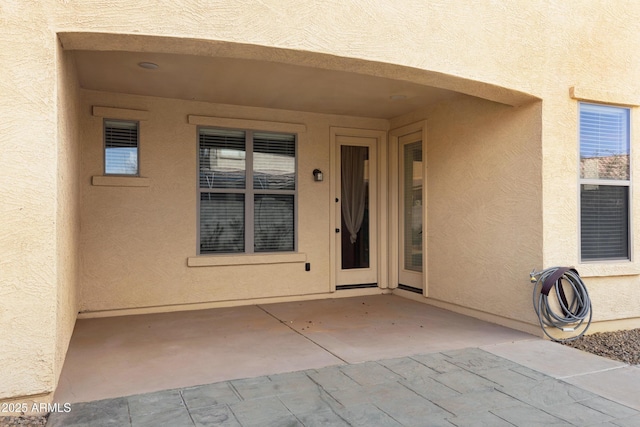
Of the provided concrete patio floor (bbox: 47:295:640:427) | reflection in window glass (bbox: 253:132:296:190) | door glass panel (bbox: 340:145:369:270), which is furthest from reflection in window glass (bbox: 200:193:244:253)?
door glass panel (bbox: 340:145:369:270)

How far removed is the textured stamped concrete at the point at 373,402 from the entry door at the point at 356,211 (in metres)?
3.36

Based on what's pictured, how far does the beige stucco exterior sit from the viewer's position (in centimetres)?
287

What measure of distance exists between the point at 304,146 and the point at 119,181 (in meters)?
2.58

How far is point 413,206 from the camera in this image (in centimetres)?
677

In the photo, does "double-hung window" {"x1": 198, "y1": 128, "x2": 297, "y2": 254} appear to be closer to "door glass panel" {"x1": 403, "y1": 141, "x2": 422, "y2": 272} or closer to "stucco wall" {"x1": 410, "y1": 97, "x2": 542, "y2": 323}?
"door glass panel" {"x1": 403, "y1": 141, "x2": 422, "y2": 272}

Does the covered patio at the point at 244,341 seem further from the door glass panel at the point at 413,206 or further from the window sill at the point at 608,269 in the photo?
the window sill at the point at 608,269

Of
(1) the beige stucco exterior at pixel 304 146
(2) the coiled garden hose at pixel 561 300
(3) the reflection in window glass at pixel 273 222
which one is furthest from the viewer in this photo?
(3) the reflection in window glass at pixel 273 222

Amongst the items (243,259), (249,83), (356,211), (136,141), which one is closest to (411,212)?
(356,211)

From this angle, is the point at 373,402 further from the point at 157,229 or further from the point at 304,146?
the point at 304,146

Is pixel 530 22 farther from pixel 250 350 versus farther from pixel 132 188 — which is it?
pixel 132 188

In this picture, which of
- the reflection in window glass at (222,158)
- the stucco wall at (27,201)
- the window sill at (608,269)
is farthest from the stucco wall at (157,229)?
the window sill at (608,269)

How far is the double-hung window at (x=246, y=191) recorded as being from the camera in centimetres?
614

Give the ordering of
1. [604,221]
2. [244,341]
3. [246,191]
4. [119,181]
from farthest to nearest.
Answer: [246,191]
[119,181]
[604,221]
[244,341]

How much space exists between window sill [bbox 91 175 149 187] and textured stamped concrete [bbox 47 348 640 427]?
3.20 metres
